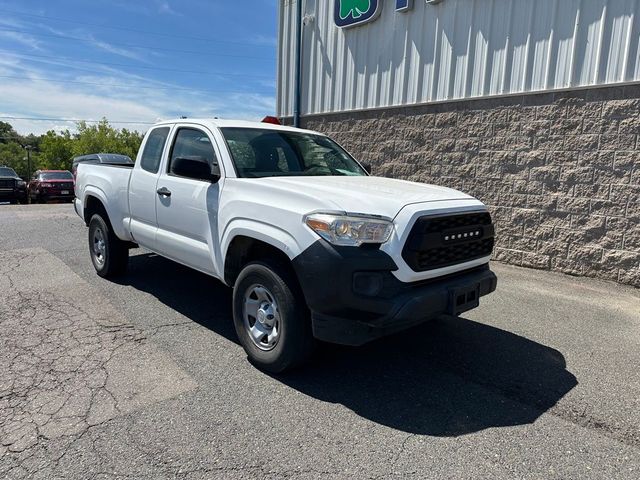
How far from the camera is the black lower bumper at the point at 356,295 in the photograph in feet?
10.3

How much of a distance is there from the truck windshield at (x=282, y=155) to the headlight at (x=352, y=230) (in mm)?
1263

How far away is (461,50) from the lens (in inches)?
315

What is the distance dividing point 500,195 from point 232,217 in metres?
5.22

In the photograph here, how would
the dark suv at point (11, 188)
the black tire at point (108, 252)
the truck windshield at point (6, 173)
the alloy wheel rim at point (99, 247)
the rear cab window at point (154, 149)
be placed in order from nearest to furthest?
1. the rear cab window at point (154, 149)
2. the black tire at point (108, 252)
3. the alloy wheel rim at point (99, 247)
4. the dark suv at point (11, 188)
5. the truck windshield at point (6, 173)

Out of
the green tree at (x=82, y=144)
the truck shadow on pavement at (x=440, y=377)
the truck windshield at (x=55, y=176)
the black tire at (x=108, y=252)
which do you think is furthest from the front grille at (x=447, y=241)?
the green tree at (x=82, y=144)

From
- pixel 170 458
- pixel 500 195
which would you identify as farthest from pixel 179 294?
pixel 500 195

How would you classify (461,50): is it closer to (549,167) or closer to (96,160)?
(549,167)

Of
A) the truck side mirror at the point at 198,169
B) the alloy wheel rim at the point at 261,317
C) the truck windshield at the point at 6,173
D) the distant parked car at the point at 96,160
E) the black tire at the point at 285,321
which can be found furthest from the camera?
the truck windshield at the point at 6,173

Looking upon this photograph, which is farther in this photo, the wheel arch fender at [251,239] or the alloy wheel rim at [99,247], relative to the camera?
the alloy wheel rim at [99,247]

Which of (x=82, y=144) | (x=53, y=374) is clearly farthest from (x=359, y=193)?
(x=82, y=144)

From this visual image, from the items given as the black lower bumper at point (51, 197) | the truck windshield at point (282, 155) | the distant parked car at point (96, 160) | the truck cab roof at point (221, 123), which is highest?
the truck cab roof at point (221, 123)

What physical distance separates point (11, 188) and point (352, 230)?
877 inches

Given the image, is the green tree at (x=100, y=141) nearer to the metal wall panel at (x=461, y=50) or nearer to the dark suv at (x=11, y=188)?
the dark suv at (x=11, y=188)

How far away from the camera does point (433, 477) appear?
102 inches
